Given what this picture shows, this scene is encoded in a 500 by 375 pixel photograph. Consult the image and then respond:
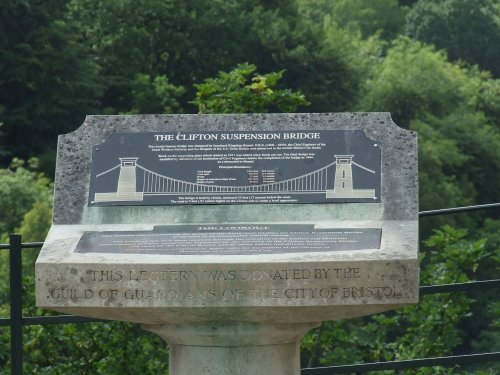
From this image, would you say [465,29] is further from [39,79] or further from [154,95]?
[39,79]

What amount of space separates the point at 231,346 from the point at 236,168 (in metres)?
0.80

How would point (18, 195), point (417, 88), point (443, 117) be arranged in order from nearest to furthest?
point (18, 195) → point (443, 117) → point (417, 88)

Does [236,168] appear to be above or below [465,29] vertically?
below

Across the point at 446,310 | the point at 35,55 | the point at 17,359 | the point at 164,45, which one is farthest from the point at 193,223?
the point at 164,45

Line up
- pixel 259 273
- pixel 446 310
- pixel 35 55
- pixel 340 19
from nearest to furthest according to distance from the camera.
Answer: pixel 259 273 < pixel 446 310 < pixel 35 55 < pixel 340 19

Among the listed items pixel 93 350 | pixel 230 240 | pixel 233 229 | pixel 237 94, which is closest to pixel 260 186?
pixel 233 229

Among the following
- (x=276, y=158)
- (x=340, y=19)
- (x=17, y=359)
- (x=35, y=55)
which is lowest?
(x=17, y=359)

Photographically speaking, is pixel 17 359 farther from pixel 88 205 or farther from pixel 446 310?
pixel 446 310

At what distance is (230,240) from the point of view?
6.50 m

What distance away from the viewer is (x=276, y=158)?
22.5ft

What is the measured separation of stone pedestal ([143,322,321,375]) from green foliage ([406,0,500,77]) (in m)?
66.9

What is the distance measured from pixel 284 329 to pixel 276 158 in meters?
0.79

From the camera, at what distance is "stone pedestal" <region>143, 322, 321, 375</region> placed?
A: 6484mm

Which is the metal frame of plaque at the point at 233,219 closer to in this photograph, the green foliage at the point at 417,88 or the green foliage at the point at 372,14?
the green foliage at the point at 417,88
